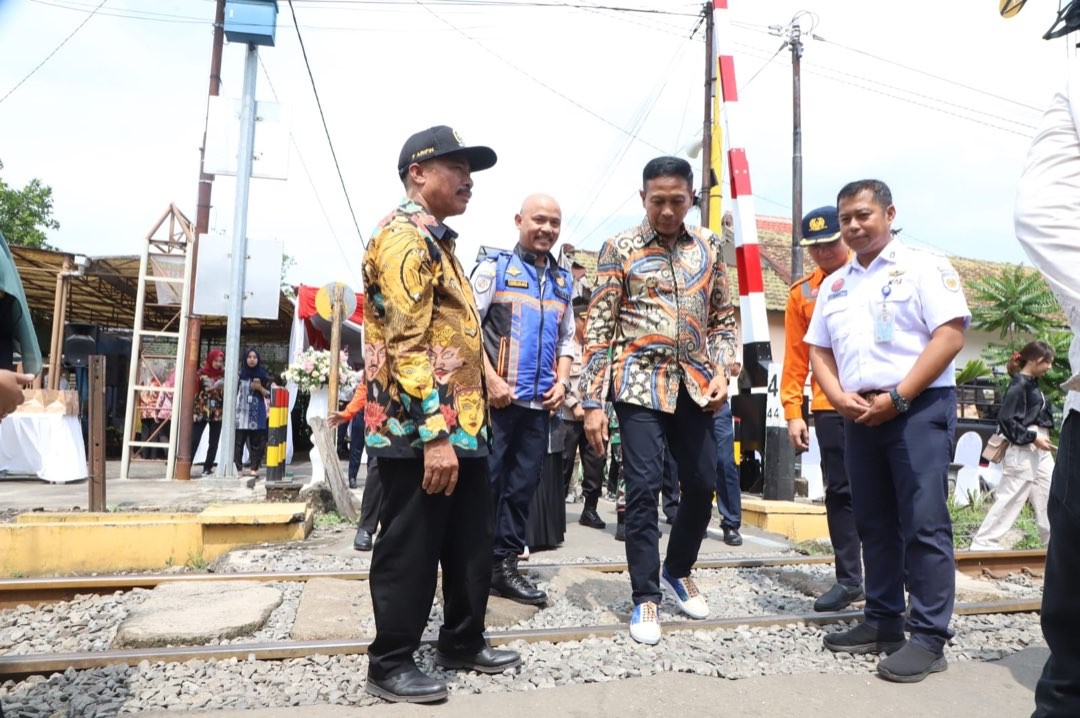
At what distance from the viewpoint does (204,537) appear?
535 centimetres

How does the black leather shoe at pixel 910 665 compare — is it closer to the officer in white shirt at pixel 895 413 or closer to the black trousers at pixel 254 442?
the officer in white shirt at pixel 895 413

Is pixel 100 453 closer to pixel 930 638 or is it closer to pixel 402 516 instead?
pixel 402 516

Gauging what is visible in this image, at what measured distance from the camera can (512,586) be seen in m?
4.09

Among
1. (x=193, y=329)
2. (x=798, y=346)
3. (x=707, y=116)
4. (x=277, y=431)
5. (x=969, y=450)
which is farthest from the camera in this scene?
(x=707, y=116)

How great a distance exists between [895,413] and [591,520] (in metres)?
4.35

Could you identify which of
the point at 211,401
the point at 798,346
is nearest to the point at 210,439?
the point at 211,401

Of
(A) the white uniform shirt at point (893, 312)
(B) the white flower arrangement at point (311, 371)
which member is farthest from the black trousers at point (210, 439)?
(A) the white uniform shirt at point (893, 312)

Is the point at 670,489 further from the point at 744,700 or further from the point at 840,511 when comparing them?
the point at 744,700

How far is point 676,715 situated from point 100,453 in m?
5.76

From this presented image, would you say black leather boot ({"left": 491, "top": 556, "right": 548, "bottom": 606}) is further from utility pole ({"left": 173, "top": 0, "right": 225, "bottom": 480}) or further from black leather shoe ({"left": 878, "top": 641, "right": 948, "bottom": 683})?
utility pole ({"left": 173, "top": 0, "right": 225, "bottom": 480})

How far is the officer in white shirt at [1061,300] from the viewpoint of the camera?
1578mm

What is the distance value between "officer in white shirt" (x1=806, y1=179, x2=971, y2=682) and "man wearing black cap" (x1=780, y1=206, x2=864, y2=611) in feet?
2.25

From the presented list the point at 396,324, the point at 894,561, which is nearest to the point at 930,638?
the point at 894,561

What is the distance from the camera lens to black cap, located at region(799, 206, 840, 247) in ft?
14.0
